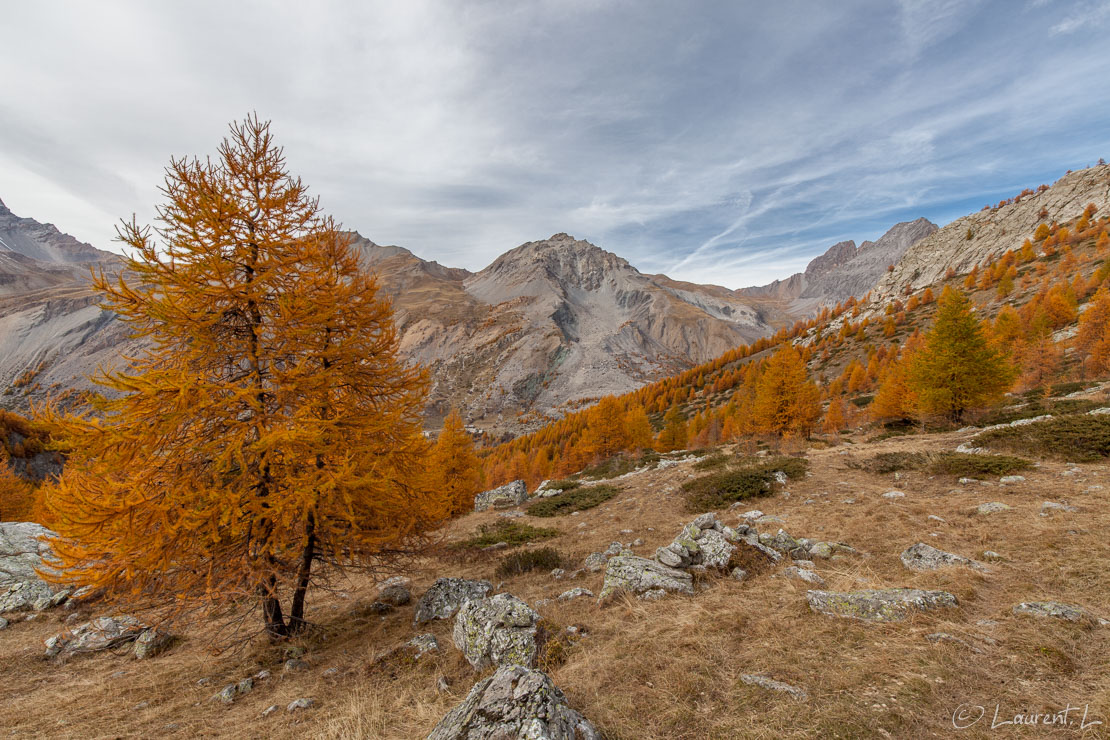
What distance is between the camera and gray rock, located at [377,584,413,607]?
1028 cm

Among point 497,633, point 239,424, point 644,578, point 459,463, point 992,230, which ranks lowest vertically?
point 459,463

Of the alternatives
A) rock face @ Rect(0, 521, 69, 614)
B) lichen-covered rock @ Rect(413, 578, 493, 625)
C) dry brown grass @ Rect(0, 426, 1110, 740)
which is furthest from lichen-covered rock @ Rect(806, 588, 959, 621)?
rock face @ Rect(0, 521, 69, 614)

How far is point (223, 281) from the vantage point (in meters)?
7.17

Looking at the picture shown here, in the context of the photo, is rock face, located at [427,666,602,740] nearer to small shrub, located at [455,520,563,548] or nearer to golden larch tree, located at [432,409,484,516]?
small shrub, located at [455,520,563,548]

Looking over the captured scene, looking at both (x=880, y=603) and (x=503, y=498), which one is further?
(x=503, y=498)

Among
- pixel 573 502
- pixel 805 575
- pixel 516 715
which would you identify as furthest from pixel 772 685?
pixel 573 502

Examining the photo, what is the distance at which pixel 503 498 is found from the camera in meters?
29.6

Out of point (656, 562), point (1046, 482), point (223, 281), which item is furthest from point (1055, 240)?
point (223, 281)

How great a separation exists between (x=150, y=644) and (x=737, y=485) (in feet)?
59.2

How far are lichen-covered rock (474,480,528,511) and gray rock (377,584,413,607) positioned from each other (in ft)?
57.2

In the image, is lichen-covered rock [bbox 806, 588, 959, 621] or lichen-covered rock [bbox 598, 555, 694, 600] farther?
lichen-covered rock [bbox 598, 555, 694, 600]

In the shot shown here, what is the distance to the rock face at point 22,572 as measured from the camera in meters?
12.2

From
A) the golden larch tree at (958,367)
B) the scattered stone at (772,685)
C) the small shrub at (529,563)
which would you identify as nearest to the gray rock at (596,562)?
the small shrub at (529,563)

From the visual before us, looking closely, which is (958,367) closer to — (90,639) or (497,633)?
(497,633)
